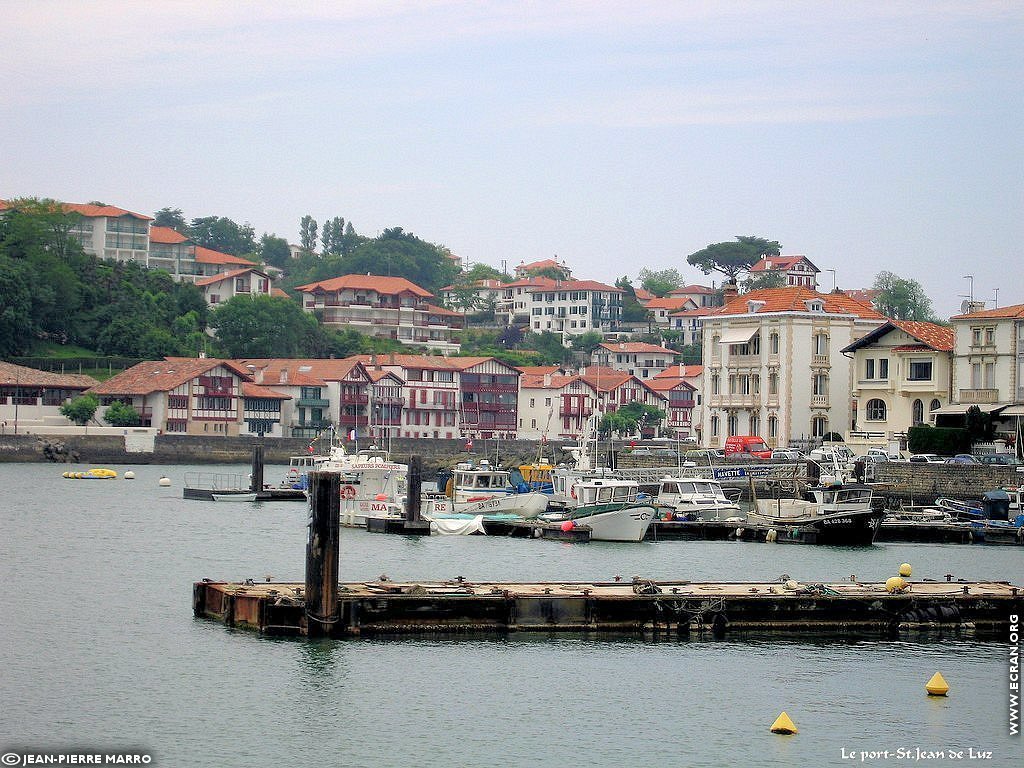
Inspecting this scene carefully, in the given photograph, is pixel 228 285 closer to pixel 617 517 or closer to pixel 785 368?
pixel 785 368

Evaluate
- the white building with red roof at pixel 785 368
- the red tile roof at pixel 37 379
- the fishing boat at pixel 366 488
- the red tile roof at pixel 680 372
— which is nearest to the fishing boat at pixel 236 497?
the fishing boat at pixel 366 488

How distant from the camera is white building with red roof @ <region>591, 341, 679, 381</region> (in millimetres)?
179625

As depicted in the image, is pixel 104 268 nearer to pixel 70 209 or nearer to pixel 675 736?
pixel 70 209

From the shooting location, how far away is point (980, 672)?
3500 cm

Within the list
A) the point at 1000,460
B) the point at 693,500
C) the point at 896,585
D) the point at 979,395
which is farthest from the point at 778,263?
the point at 896,585

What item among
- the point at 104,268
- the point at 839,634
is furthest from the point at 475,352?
the point at 839,634

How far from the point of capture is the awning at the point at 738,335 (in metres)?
102

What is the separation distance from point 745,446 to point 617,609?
59.9 metres

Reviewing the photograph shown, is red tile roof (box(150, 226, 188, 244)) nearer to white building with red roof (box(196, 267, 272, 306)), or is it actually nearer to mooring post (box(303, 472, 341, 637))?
white building with red roof (box(196, 267, 272, 306))

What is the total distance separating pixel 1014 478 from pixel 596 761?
51.9 m

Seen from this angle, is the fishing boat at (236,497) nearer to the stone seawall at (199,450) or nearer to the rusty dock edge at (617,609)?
the stone seawall at (199,450)

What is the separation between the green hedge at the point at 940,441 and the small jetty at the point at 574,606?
1780 inches

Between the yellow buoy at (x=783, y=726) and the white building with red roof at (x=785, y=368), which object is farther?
the white building with red roof at (x=785, y=368)

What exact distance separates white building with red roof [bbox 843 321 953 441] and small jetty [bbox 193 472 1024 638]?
53245 millimetres
